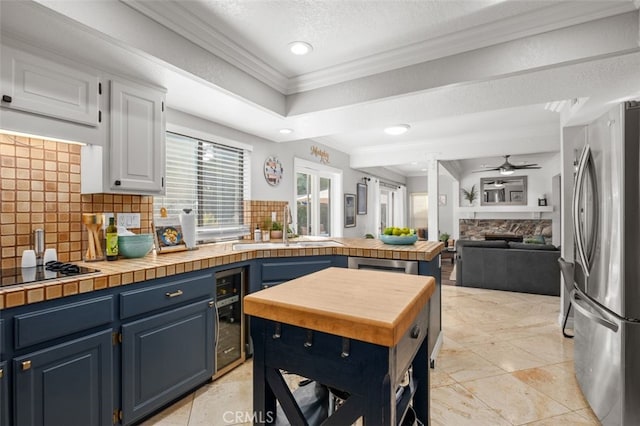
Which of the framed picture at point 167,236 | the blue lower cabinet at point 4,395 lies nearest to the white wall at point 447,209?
the framed picture at point 167,236

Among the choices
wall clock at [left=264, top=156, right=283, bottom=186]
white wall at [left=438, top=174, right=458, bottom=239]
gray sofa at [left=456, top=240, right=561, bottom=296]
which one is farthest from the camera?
white wall at [left=438, top=174, right=458, bottom=239]

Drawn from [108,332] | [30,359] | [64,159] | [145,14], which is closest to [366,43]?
[145,14]

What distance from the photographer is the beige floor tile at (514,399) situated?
1.89m

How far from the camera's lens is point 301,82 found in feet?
8.99

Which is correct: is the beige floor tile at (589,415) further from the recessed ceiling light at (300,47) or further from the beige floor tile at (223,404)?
the recessed ceiling light at (300,47)

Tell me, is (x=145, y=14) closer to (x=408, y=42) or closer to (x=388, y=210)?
(x=408, y=42)

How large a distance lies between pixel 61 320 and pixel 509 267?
516cm

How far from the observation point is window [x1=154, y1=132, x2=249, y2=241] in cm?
277

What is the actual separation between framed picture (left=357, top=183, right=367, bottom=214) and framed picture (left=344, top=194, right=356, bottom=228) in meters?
0.27

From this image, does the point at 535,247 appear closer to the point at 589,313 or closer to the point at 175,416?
the point at 589,313

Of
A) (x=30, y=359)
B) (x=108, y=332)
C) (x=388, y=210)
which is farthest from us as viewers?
(x=388, y=210)

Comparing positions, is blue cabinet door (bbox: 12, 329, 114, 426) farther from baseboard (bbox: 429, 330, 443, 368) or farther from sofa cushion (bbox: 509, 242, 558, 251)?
sofa cushion (bbox: 509, 242, 558, 251)

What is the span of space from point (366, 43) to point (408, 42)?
30 centimetres

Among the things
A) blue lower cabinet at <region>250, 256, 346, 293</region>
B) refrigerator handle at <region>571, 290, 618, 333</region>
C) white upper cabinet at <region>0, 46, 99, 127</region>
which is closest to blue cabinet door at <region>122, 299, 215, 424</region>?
blue lower cabinet at <region>250, 256, 346, 293</region>
